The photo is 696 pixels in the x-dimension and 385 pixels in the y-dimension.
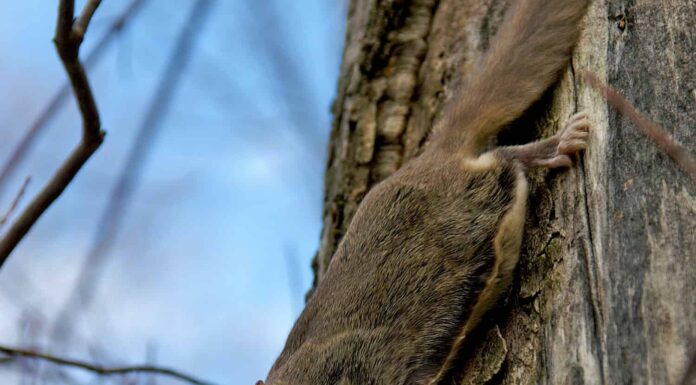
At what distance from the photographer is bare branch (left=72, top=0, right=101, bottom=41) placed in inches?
67.9

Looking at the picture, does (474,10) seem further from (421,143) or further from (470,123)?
(470,123)

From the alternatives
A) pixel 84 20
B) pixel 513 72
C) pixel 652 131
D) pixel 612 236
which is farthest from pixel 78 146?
pixel 513 72

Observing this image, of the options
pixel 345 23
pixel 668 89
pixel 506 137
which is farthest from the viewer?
pixel 345 23

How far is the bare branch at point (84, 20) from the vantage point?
1726mm

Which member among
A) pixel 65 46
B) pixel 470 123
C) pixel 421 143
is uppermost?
pixel 65 46

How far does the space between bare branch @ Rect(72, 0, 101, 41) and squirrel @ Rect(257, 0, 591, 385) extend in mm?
1212

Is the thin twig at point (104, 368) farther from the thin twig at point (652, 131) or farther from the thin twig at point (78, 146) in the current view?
the thin twig at point (652, 131)

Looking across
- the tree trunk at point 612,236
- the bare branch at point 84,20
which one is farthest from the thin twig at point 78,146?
the tree trunk at point 612,236

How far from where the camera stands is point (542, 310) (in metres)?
2.27

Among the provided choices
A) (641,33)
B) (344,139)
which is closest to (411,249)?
(641,33)

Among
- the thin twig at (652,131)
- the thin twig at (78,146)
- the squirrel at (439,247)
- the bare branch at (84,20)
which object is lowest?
the squirrel at (439,247)

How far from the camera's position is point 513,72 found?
112 inches

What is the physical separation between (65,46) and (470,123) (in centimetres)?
155

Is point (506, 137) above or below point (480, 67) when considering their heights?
below
